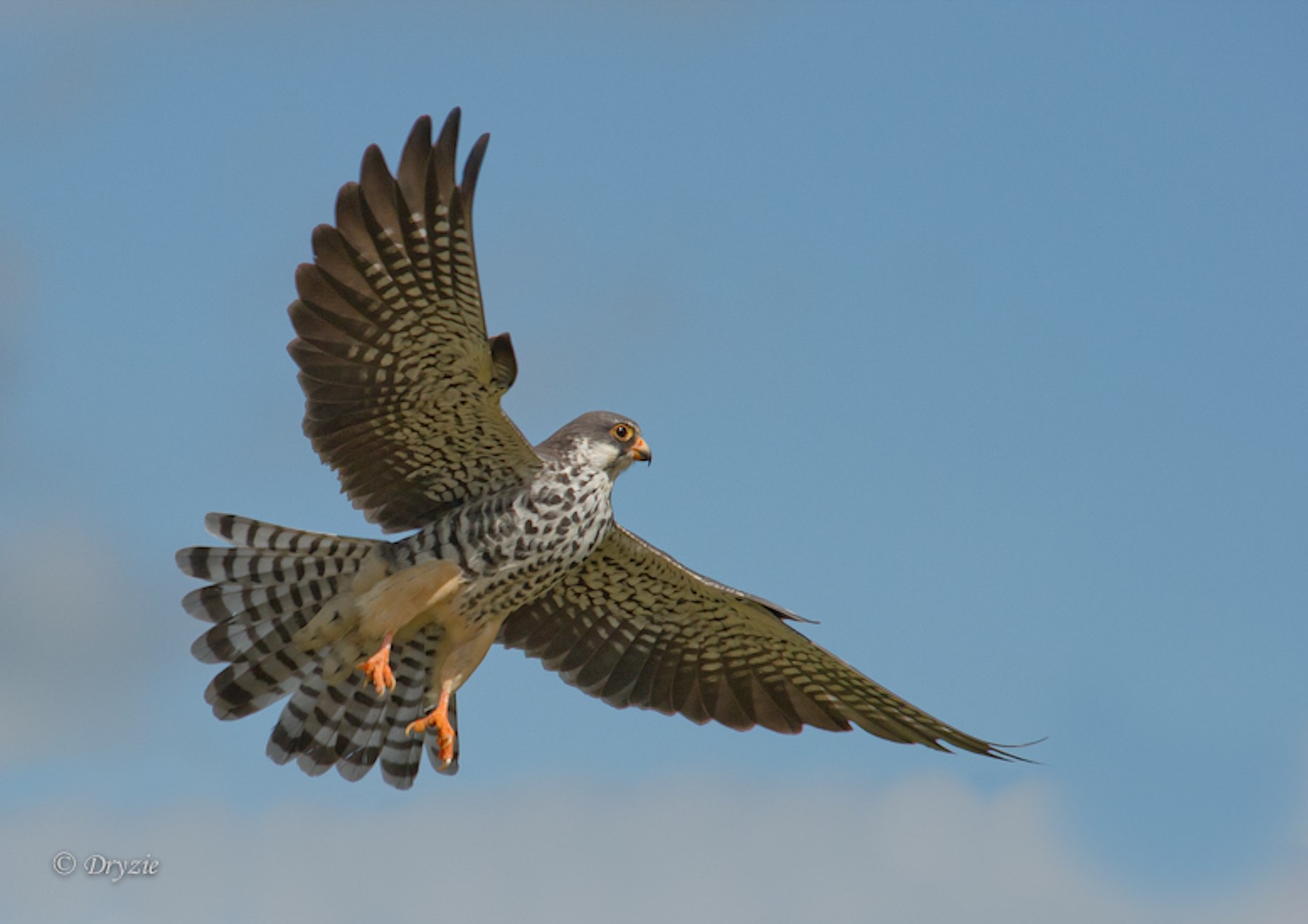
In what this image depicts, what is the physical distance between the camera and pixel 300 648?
1010cm

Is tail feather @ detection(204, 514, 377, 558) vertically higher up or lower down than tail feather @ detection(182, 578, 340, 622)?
higher up

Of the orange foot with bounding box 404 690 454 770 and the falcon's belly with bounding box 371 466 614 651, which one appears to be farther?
the orange foot with bounding box 404 690 454 770

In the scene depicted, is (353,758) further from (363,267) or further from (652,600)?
(363,267)

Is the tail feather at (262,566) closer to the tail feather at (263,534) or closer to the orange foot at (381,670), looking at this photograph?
the tail feather at (263,534)

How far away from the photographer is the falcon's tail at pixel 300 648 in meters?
9.88

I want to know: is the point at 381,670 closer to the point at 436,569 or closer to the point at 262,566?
the point at 436,569

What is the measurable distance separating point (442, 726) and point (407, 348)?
7.52 feet

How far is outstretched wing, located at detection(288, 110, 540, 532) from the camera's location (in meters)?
8.89

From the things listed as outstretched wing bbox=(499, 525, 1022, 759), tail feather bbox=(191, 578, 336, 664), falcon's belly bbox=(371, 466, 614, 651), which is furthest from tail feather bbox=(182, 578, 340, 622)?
outstretched wing bbox=(499, 525, 1022, 759)

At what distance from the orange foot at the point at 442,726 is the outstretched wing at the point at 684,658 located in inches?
31.2

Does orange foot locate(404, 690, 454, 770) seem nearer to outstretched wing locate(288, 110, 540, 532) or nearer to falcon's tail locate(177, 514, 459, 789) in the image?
falcon's tail locate(177, 514, 459, 789)

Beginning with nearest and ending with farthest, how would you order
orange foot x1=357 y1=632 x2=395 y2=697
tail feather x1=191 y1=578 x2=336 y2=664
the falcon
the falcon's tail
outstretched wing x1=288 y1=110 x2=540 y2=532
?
outstretched wing x1=288 y1=110 x2=540 y2=532 → the falcon → orange foot x1=357 y1=632 x2=395 y2=697 → the falcon's tail → tail feather x1=191 y1=578 x2=336 y2=664

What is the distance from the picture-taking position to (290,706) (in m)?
10.3

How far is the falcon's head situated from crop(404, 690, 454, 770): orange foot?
1.57 metres
